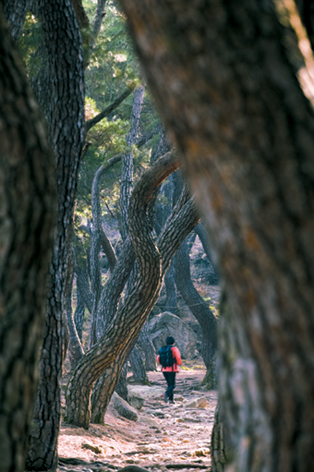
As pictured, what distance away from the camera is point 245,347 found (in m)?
1.10

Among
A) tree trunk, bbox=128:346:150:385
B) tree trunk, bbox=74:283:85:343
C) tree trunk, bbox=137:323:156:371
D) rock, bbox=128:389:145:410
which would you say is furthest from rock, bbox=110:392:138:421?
tree trunk, bbox=74:283:85:343

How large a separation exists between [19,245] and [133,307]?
5880 mm

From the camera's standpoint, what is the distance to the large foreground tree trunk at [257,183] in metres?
1.00

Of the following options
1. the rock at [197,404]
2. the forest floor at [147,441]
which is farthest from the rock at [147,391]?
the rock at [197,404]

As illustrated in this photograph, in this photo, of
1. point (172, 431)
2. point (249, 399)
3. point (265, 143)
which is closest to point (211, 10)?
point (265, 143)

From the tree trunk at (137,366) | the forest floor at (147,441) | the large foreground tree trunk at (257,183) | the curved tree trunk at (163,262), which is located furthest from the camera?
the tree trunk at (137,366)

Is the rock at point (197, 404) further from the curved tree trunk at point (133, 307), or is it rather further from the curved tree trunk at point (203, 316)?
the curved tree trunk at point (133, 307)

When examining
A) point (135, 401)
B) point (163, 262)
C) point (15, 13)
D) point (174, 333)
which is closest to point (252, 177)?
point (15, 13)

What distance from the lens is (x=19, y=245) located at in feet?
4.90

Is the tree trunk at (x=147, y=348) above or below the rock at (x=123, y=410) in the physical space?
above

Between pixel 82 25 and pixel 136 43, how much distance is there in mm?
5746

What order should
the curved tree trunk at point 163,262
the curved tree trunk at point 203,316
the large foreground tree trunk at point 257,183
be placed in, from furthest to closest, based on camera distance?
1. the curved tree trunk at point 203,316
2. the curved tree trunk at point 163,262
3. the large foreground tree trunk at point 257,183

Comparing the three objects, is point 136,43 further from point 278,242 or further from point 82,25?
point 82,25

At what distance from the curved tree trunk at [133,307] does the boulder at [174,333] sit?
46.3 feet
